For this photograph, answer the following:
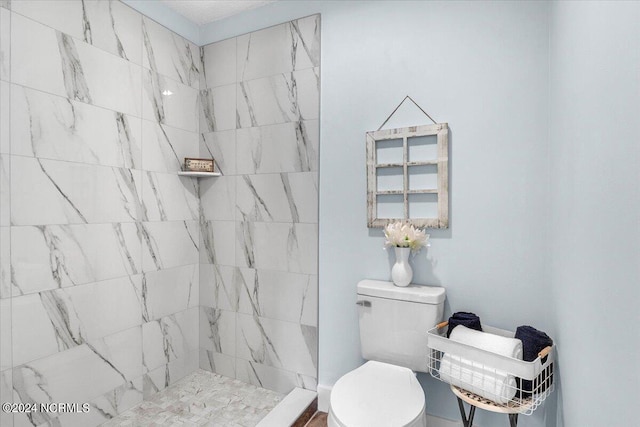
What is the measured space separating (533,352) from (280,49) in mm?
2175

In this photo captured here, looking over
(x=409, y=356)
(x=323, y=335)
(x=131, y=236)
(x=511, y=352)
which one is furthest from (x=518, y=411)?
(x=131, y=236)

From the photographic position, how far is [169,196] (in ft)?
7.79

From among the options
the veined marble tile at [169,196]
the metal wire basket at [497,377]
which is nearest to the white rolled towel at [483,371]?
the metal wire basket at [497,377]

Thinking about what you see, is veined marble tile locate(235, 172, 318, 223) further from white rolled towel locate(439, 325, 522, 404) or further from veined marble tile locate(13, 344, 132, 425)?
veined marble tile locate(13, 344, 132, 425)

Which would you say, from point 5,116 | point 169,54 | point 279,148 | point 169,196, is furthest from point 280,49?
point 5,116

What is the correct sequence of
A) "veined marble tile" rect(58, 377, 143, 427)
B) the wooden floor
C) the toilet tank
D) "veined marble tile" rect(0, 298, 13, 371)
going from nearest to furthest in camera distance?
"veined marble tile" rect(0, 298, 13, 371) < the toilet tank < "veined marble tile" rect(58, 377, 143, 427) < the wooden floor

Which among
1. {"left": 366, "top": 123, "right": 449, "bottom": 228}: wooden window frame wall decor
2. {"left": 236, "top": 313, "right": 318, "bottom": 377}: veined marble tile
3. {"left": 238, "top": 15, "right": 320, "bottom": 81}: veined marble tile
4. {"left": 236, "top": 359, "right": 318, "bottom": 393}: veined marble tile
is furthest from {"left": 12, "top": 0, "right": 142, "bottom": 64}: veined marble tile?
{"left": 236, "top": 359, "right": 318, "bottom": 393}: veined marble tile

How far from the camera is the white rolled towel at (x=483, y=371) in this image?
1.32m

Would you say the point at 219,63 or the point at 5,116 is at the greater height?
the point at 219,63

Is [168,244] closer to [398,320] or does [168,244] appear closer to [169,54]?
[169,54]

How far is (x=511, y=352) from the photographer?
1.37 m

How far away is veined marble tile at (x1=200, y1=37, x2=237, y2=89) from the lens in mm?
2465

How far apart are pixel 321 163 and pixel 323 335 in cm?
107

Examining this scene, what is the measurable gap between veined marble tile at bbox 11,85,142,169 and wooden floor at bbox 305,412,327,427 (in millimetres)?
1880
